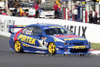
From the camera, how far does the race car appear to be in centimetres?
1536

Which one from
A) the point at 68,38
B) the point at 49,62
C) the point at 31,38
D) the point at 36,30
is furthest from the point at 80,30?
the point at 49,62

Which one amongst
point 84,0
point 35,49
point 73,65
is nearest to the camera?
point 73,65

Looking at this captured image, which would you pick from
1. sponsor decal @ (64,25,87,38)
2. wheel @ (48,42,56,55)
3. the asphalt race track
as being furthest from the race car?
sponsor decal @ (64,25,87,38)

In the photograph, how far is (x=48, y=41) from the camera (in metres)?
15.9

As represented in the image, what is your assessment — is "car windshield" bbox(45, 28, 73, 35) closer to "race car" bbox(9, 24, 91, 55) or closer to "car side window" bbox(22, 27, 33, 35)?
"race car" bbox(9, 24, 91, 55)

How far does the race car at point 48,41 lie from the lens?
15.4 metres

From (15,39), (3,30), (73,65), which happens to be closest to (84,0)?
(3,30)

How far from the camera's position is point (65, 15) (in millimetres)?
33312

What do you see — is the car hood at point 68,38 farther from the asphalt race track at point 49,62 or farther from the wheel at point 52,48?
the asphalt race track at point 49,62

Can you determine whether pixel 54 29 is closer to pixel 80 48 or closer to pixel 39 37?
pixel 39 37

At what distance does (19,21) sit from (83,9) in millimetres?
5143

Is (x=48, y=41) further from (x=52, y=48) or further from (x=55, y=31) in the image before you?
(x=55, y=31)

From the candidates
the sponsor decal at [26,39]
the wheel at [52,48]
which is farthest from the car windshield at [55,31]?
the wheel at [52,48]

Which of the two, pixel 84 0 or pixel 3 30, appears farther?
pixel 84 0
